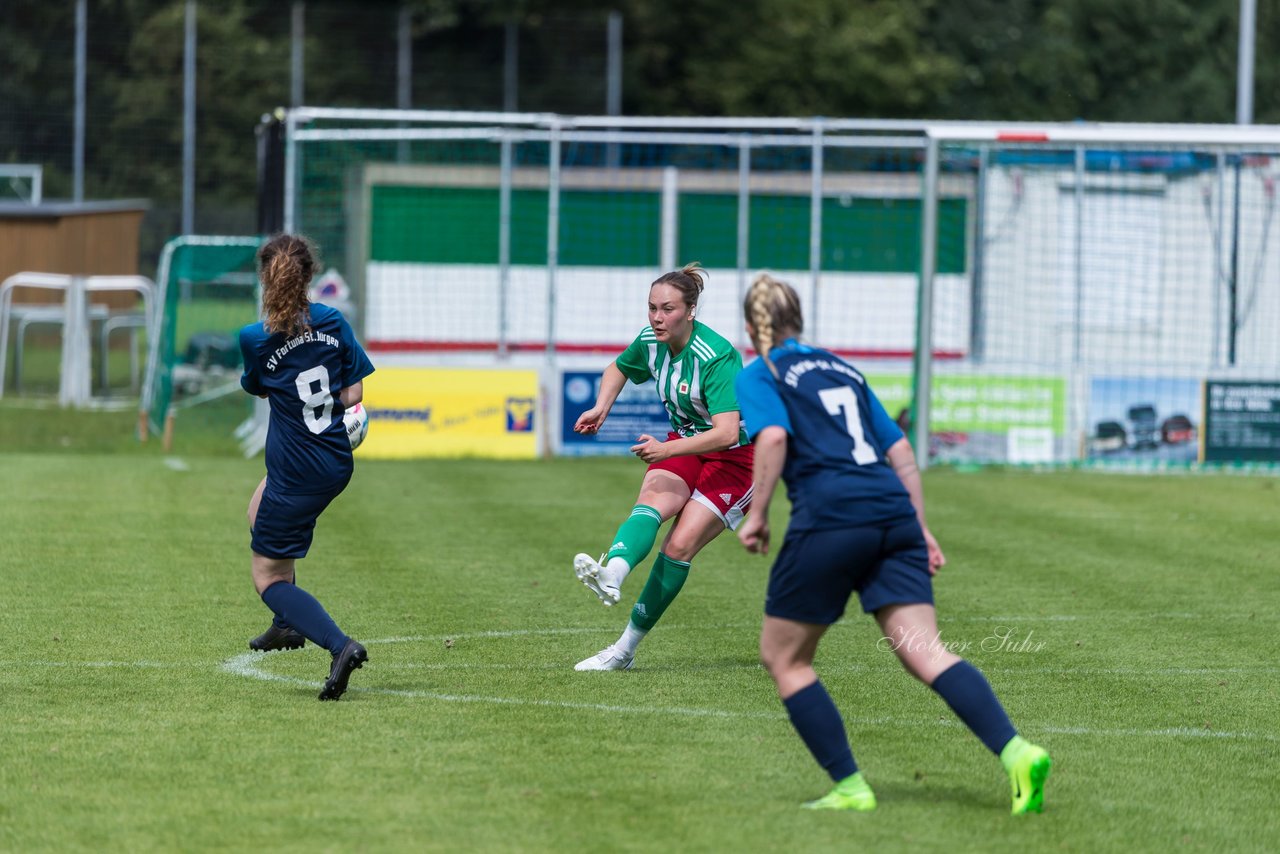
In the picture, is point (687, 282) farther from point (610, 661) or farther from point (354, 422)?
point (610, 661)

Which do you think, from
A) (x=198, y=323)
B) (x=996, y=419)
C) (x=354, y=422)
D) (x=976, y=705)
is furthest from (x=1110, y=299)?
(x=976, y=705)

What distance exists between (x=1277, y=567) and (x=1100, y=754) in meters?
5.85

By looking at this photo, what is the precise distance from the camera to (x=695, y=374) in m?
8.27

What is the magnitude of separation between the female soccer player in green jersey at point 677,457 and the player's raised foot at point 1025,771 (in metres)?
2.48

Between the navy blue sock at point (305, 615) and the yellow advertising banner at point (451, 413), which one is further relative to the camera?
the yellow advertising banner at point (451, 413)

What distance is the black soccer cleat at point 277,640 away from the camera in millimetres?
8148

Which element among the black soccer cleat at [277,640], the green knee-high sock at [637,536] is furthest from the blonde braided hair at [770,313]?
the black soccer cleat at [277,640]

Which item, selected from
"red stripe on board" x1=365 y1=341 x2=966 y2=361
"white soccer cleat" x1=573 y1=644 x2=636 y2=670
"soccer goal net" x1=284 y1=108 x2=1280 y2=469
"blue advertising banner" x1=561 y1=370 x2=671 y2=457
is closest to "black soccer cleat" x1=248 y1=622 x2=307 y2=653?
"white soccer cleat" x1=573 y1=644 x2=636 y2=670

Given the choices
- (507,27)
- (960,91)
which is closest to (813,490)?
(507,27)

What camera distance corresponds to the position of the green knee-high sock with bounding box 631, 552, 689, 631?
27.3 ft

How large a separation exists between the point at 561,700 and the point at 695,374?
160cm

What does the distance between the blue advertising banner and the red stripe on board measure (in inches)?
46.4

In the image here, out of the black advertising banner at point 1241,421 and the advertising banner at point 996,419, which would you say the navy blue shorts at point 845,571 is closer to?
the advertising banner at point 996,419

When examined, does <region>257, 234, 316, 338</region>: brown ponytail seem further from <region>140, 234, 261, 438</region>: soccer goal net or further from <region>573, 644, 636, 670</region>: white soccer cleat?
<region>140, 234, 261, 438</region>: soccer goal net
